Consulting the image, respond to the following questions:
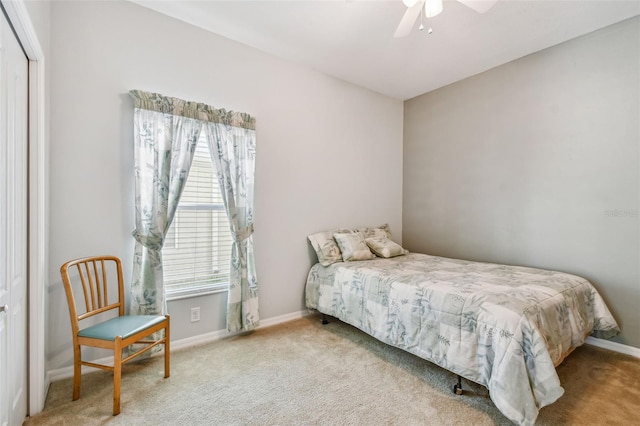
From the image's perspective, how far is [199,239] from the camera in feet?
9.12

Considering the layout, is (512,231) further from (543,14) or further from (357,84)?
(357,84)

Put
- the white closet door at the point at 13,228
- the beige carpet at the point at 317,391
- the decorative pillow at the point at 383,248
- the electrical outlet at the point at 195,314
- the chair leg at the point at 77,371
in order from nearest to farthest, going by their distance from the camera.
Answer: the white closet door at the point at 13,228 < the beige carpet at the point at 317,391 < the chair leg at the point at 77,371 < the electrical outlet at the point at 195,314 < the decorative pillow at the point at 383,248

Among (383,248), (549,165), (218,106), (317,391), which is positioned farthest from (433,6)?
(317,391)

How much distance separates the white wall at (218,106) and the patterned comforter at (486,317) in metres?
0.91

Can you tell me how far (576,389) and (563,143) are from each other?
7.14 ft

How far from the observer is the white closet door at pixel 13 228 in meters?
1.38

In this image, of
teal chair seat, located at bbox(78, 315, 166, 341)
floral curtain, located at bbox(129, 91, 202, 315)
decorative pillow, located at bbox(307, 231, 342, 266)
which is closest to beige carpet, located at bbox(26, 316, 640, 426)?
teal chair seat, located at bbox(78, 315, 166, 341)

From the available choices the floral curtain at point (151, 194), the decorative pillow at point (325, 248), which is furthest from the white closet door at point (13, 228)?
the decorative pillow at point (325, 248)

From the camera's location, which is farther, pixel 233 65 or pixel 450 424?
pixel 233 65

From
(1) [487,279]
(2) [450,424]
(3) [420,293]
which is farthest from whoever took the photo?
(1) [487,279]

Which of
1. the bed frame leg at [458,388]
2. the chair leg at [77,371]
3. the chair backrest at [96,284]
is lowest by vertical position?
the bed frame leg at [458,388]

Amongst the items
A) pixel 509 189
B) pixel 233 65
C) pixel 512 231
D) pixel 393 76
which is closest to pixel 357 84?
pixel 393 76

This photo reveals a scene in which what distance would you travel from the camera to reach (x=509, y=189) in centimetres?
334

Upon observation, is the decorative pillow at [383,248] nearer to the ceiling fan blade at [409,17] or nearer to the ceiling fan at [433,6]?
the ceiling fan blade at [409,17]
